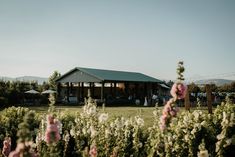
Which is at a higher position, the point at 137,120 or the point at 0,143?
the point at 137,120

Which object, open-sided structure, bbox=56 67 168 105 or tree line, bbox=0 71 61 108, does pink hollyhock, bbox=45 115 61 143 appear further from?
tree line, bbox=0 71 61 108

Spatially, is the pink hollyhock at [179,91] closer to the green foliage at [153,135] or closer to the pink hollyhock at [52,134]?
the pink hollyhock at [52,134]

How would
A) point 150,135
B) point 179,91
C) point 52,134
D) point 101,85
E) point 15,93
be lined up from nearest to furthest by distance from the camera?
point 52,134 → point 179,91 → point 150,135 → point 15,93 → point 101,85

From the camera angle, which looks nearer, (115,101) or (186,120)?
(186,120)

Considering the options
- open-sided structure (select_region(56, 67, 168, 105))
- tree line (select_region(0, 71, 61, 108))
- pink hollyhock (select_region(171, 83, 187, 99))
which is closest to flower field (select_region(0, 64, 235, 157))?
pink hollyhock (select_region(171, 83, 187, 99))

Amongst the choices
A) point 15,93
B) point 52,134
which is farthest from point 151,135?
point 15,93

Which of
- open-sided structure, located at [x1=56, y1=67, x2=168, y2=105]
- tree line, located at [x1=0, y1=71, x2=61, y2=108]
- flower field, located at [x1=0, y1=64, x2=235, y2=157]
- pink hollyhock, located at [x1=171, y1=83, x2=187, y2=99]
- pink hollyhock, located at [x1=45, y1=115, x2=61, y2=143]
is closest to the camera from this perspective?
pink hollyhock, located at [x1=45, y1=115, x2=61, y2=143]

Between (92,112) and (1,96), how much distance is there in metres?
32.3

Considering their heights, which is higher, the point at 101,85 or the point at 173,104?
the point at 101,85

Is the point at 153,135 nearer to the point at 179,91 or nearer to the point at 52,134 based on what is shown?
the point at 179,91

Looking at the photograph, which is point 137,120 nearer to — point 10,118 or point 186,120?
point 186,120

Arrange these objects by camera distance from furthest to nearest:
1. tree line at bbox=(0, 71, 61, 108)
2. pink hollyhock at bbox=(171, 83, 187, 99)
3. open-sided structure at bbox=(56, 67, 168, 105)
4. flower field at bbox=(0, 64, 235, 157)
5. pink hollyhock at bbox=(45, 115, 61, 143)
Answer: open-sided structure at bbox=(56, 67, 168, 105) → tree line at bbox=(0, 71, 61, 108) → flower field at bbox=(0, 64, 235, 157) → pink hollyhock at bbox=(171, 83, 187, 99) → pink hollyhock at bbox=(45, 115, 61, 143)

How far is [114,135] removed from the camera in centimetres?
837

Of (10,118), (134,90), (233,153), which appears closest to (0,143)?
(10,118)
